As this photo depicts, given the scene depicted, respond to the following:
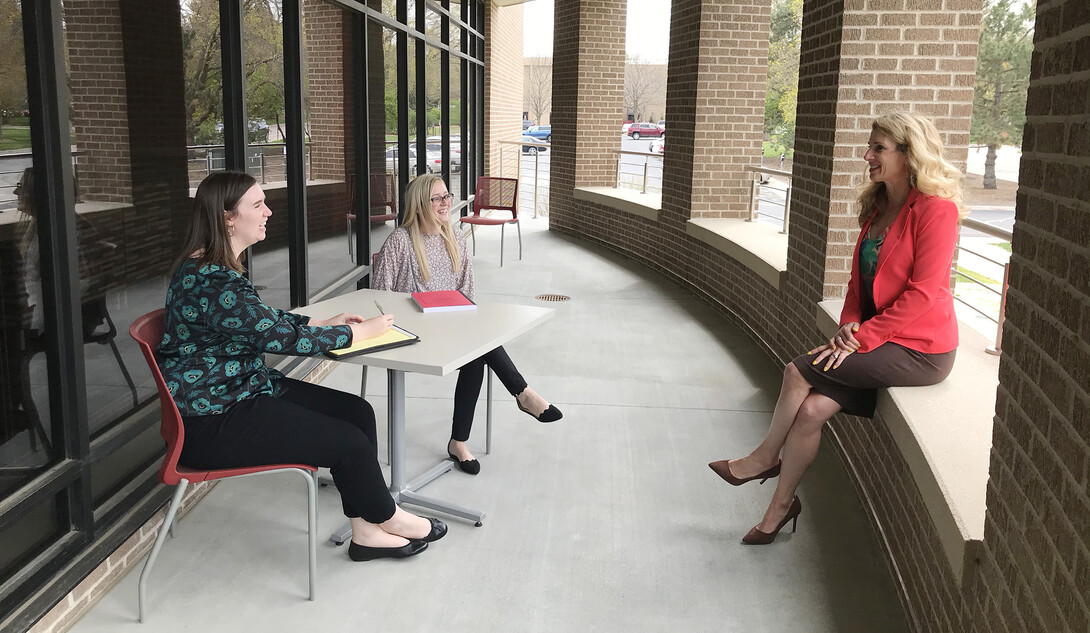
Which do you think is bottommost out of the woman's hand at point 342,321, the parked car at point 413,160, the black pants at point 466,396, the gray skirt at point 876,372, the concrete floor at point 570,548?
the concrete floor at point 570,548

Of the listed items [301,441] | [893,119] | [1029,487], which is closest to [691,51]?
[893,119]

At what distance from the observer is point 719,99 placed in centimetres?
816

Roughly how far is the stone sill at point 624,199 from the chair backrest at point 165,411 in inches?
273

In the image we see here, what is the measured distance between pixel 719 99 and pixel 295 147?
4.44 m

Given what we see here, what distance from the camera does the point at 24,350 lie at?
2.62m

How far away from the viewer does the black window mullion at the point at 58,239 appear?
102 inches

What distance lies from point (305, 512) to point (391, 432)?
0.45 m

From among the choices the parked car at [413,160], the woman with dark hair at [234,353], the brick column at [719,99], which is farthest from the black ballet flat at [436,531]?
the brick column at [719,99]

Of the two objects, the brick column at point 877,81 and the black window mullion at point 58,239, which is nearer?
the black window mullion at point 58,239

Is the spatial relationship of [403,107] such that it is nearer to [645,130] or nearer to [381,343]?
[381,343]

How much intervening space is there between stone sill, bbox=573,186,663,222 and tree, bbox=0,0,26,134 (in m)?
7.19

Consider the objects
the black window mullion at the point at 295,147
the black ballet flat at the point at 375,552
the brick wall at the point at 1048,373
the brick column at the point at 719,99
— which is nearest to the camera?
Answer: the brick wall at the point at 1048,373

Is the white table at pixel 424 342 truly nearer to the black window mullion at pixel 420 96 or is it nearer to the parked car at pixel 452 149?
the black window mullion at pixel 420 96

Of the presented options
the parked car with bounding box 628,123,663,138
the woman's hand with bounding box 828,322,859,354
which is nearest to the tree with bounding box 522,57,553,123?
the parked car with bounding box 628,123,663,138
